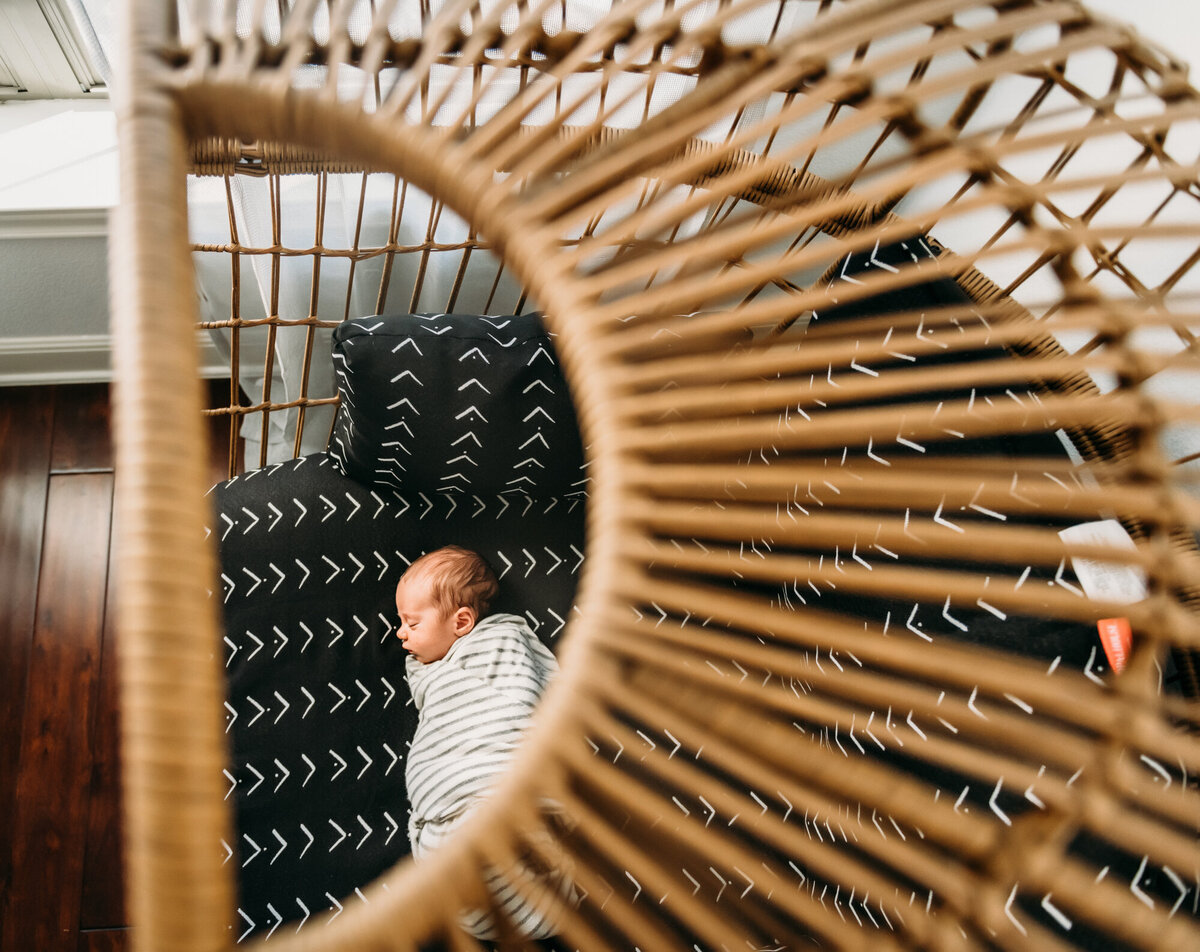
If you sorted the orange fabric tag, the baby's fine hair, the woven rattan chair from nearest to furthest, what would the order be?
1. the woven rattan chair
2. the orange fabric tag
3. the baby's fine hair

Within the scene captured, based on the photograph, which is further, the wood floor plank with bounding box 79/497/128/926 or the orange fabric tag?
the wood floor plank with bounding box 79/497/128/926

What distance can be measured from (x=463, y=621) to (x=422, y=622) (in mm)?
55

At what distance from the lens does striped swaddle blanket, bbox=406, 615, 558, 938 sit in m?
0.85

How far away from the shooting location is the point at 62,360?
1283 millimetres

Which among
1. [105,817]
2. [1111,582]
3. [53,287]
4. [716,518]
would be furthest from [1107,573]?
[53,287]

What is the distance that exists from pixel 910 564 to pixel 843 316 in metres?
0.28

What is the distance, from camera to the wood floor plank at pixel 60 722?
1044mm

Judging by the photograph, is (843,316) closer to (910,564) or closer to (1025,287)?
(910,564)

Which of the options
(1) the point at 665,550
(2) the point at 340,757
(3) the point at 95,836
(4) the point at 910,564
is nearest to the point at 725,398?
(1) the point at 665,550

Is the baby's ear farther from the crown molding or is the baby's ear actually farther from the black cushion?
the crown molding

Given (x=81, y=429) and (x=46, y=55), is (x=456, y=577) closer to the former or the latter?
(x=81, y=429)

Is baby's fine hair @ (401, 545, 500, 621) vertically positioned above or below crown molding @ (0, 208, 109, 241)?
below

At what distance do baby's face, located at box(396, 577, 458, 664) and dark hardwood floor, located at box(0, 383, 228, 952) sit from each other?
53cm

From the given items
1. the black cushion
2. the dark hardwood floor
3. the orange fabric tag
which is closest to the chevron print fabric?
the black cushion
